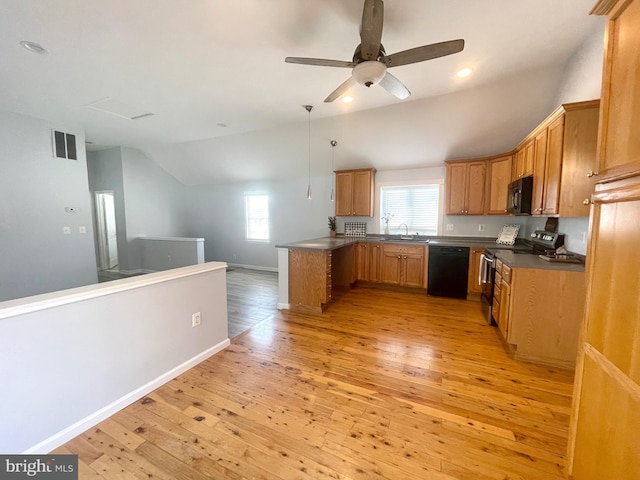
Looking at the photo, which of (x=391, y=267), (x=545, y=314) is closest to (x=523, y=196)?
(x=545, y=314)

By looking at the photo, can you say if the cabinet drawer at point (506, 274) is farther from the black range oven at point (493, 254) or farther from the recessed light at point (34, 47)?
the recessed light at point (34, 47)

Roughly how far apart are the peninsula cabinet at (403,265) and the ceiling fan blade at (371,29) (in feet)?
11.1

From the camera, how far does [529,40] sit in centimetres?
233

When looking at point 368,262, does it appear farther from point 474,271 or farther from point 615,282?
point 615,282

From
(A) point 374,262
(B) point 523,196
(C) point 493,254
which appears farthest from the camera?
(A) point 374,262

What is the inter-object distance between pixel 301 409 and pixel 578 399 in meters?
1.61

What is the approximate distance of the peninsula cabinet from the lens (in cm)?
453

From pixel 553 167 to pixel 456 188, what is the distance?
191 centimetres

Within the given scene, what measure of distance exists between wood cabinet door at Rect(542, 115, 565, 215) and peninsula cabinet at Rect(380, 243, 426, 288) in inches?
78.6

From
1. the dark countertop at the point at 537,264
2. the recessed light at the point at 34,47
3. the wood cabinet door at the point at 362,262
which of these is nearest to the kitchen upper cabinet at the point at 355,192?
the wood cabinet door at the point at 362,262

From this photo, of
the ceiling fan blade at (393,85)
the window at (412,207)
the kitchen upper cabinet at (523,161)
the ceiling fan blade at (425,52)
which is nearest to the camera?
the ceiling fan blade at (425,52)

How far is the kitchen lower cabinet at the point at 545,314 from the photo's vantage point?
2.32 metres

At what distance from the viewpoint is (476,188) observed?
4375 mm

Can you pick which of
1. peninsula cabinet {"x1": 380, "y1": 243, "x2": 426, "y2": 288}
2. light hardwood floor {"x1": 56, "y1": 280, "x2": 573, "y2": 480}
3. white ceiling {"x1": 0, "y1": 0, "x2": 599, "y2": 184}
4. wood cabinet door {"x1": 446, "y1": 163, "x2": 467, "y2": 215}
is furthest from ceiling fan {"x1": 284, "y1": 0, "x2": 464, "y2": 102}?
peninsula cabinet {"x1": 380, "y1": 243, "x2": 426, "y2": 288}
